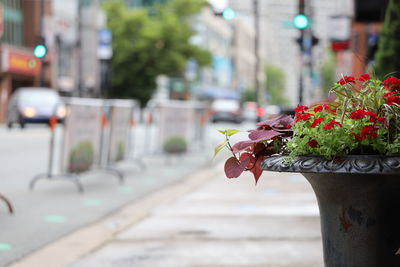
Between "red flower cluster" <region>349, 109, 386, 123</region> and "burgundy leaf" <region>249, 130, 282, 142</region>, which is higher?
"red flower cluster" <region>349, 109, 386, 123</region>

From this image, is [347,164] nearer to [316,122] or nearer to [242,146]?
[316,122]

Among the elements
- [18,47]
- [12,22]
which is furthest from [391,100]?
[12,22]

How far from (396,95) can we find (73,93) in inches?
2111

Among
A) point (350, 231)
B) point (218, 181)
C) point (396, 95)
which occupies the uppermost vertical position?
point (396, 95)

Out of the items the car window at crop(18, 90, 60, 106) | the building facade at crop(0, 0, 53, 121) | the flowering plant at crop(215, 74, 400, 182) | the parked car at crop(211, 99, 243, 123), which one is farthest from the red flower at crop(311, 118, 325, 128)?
the parked car at crop(211, 99, 243, 123)

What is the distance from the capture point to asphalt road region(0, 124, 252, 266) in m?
6.79

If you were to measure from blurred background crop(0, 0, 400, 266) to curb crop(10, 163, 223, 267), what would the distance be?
5.6 inches

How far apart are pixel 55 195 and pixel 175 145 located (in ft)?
20.1

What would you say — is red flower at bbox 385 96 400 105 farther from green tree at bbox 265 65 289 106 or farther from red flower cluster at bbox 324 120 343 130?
green tree at bbox 265 65 289 106

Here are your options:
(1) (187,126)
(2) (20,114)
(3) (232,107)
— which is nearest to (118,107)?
(1) (187,126)

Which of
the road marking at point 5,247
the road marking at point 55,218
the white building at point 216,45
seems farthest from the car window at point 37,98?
the white building at point 216,45

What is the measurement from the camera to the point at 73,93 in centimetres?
5584

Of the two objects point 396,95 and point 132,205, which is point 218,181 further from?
point 396,95

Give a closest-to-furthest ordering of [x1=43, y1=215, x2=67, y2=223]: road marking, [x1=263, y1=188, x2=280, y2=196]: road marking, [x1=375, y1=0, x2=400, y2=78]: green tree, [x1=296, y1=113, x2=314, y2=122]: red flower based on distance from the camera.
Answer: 1. [x1=296, y1=113, x2=314, y2=122]: red flower
2. [x1=43, y1=215, x2=67, y2=223]: road marking
3. [x1=375, y1=0, x2=400, y2=78]: green tree
4. [x1=263, y1=188, x2=280, y2=196]: road marking
